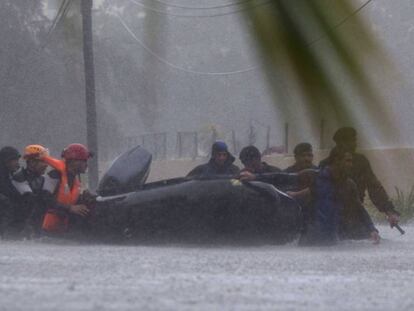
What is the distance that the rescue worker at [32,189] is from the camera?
1605cm

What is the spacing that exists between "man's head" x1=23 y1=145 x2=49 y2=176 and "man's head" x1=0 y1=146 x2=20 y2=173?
0.20 m

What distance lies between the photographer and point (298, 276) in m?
10.9

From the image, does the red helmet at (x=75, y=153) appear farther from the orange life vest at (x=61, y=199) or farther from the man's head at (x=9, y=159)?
the man's head at (x=9, y=159)

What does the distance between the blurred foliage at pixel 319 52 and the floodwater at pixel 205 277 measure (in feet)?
96.7

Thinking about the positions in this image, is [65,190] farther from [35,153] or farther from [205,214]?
[205,214]

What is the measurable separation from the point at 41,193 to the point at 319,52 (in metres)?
36.0

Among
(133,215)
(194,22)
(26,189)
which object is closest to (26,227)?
(26,189)

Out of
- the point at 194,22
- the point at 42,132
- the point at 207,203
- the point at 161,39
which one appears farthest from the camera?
the point at 194,22

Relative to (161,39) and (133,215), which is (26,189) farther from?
(161,39)

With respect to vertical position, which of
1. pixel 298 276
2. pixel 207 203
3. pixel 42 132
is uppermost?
pixel 42 132

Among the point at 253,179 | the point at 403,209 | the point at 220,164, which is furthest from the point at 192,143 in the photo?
the point at 253,179

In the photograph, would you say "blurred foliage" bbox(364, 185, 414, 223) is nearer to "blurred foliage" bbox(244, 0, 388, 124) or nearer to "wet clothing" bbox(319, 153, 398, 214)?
"wet clothing" bbox(319, 153, 398, 214)

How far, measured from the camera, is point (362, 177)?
52.8ft

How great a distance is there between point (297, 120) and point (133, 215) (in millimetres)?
42917
